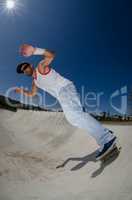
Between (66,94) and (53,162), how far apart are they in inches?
22.1

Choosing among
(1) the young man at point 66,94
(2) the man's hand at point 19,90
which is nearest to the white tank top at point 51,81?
(1) the young man at point 66,94

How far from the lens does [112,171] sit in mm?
2414

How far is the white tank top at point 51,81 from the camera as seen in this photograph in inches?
98.8

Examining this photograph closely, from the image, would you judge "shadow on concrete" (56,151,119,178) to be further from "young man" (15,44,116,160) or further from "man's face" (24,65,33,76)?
"man's face" (24,65,33,76)

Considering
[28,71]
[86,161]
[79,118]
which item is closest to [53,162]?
[86,161]

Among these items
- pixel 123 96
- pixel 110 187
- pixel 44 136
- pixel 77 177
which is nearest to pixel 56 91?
pixel 44 136

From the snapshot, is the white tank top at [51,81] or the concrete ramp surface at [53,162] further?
the white tank top at [51,81]

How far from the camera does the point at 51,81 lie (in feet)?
8.31

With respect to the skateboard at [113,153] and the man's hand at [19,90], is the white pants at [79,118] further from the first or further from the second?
the man's hand at [19,90]

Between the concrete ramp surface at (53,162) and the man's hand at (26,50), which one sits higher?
the man's hand at (26,50)

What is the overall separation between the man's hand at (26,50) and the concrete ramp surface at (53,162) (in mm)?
474

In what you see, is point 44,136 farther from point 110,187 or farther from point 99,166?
point 110,187

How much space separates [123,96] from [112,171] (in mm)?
603

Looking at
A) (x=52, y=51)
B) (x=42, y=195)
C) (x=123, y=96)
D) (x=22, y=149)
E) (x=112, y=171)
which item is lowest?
(x=42, y=195)
